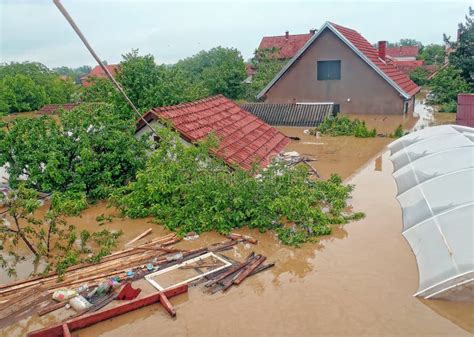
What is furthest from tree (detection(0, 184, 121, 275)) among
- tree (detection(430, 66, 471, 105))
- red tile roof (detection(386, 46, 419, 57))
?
red tile roof (detection(386, 46, 419, 57))

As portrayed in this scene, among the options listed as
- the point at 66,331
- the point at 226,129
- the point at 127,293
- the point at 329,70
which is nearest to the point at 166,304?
the point at 127,293

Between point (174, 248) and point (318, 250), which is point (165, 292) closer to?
point (174, 248)

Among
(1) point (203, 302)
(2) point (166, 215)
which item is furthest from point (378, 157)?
(1) point (203, 302)

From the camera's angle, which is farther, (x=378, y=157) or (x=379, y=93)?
(x=379, y=93)

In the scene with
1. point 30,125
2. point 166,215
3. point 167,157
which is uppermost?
point 30,125

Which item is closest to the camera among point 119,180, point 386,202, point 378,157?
point 386,202

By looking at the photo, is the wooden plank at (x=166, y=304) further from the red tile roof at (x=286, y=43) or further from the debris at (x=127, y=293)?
the red tile roof at (x=286, y=43)

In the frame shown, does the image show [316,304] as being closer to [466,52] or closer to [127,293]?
[127,293]
